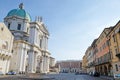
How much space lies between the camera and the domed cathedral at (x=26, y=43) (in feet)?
158

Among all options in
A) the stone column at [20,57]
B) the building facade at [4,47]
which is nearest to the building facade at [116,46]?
the building facade at [4,47]

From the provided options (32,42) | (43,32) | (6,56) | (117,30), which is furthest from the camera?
(43,32)

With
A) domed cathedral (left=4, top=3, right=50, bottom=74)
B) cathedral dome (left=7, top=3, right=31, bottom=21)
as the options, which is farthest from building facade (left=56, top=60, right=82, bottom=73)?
cathedral dome (left=7, top=3, right=31, bottom=21)

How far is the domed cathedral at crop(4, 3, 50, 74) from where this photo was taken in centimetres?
4816

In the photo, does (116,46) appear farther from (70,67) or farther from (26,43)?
(70,67)

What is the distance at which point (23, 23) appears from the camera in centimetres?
6234

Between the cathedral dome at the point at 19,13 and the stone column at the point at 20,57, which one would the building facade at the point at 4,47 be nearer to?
the stone column at the point at 20,57

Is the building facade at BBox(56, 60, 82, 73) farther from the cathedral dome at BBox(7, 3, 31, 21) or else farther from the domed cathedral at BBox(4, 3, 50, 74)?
the cathedral dome at BBox(7, 3, 31, 21)

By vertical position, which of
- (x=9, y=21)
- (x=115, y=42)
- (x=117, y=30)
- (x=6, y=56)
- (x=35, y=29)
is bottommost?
(x=6, y=56)

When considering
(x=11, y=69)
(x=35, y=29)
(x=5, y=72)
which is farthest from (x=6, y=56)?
(x=35, y=29)

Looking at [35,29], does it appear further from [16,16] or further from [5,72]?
[5,72]

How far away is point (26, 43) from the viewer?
50.9 m

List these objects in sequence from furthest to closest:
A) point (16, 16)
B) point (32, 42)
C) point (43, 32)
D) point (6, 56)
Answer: point (43, 32)
point (16, 16)
point (32, 42)
point (6, 56)

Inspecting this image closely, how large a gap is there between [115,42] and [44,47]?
158 ft
